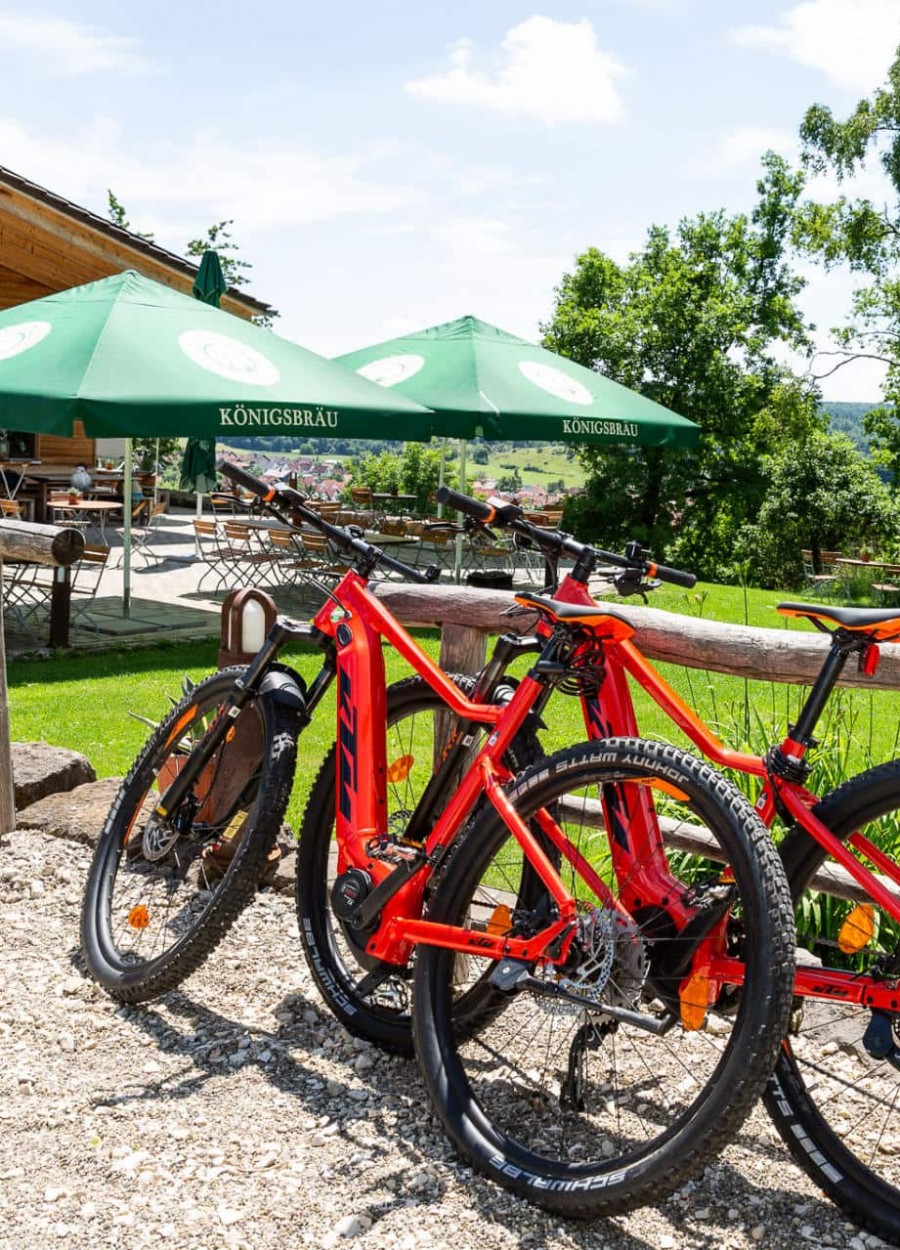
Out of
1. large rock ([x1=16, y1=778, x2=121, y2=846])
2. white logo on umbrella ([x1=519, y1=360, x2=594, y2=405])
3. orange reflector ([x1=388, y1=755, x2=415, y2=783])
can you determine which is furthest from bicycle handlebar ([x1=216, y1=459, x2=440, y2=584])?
white logo on umbrella ([x1=519, y1=360, x2=594, y2=405])

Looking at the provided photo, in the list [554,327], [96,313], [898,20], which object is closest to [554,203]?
[554,327]

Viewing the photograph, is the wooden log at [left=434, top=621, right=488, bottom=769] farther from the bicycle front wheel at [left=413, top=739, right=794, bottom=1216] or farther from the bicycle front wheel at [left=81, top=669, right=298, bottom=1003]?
the bicycle front wheel at [left=413, top=739, right=794, bottom=1216]

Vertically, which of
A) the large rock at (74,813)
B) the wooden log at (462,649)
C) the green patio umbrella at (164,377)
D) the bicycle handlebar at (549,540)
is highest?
the green patio umbrella at (164,377)

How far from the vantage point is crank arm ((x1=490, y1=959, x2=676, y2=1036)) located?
8.81ft

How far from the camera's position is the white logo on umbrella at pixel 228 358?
9.83 metres

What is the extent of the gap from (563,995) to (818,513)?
2483 centimetres

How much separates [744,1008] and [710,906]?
0.34 metres

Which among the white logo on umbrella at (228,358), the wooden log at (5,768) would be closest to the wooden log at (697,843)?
the wooden log at (5,768)

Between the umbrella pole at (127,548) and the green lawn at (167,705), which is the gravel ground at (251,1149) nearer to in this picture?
the green lawn at (167,705)

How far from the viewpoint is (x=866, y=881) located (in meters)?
2.70

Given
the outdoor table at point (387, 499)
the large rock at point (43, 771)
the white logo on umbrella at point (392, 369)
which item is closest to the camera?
the large rock at point (43, 771)

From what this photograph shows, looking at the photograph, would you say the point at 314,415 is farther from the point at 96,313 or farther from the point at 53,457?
the point at 53,457

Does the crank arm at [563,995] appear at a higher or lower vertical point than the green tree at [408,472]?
lower

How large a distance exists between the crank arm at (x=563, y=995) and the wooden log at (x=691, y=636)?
96 cm
